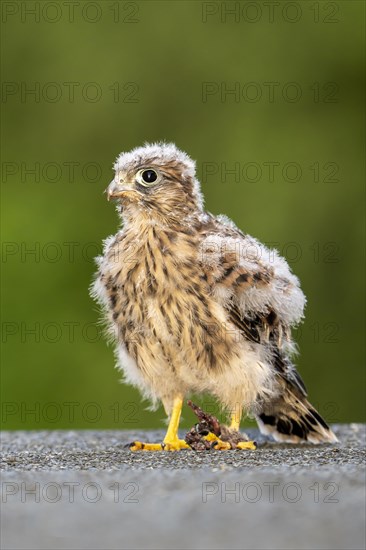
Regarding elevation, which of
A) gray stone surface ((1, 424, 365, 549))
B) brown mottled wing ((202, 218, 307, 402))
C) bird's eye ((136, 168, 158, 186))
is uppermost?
bird's eye ((136, 168, 158, 186))

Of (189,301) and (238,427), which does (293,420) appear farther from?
(189,301)

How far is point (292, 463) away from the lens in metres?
3.33

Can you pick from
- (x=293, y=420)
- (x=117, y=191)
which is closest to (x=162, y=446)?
(x=293, y=420)

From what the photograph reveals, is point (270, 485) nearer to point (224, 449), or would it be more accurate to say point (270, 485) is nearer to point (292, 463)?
point (292, 463)

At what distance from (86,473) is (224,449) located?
3.30 feet

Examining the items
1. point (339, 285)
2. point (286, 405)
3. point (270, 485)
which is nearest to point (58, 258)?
point (339, 285)

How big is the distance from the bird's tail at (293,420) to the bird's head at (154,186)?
84 cm

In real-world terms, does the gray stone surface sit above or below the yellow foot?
below

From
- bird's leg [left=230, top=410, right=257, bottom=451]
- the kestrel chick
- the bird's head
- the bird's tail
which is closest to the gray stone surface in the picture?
bird's leg [left=230, top=410, right=257, bottom=451]

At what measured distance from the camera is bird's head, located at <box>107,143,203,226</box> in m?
4.36

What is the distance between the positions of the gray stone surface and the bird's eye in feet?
4.32

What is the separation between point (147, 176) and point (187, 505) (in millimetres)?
1922

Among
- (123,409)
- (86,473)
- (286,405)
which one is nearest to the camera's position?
(86,473)

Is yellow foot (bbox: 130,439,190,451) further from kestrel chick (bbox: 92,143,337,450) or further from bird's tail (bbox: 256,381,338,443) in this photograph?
bird's tail (bbox: 256,381,338,443)
